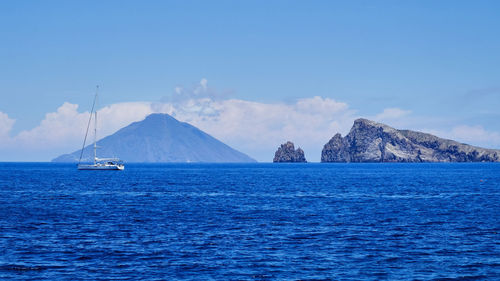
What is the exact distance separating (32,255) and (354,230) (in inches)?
1101

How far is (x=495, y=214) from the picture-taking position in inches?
2495

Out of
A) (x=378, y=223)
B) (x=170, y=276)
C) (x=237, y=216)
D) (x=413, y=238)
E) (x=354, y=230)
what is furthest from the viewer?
(x=237, y=216)

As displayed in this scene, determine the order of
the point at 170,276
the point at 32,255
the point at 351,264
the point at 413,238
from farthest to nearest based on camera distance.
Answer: the point at 413,238 → the point at 32,255 → the point at 351,264 → the point at 170,276

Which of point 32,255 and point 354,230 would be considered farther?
point 354,230

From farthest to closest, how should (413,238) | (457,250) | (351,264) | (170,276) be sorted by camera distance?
(413,238)
(457,250)
(351,264)
(170,276)

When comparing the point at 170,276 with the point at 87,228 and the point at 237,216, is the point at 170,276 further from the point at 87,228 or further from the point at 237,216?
the point at 237,216

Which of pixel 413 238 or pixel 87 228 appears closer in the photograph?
pixel 413 238

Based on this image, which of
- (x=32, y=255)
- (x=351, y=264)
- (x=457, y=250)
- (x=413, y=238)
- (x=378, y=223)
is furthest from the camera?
(x=378, y=223)

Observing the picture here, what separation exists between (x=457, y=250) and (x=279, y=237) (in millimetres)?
14160

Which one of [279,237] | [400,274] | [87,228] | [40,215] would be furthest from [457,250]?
[40,215]

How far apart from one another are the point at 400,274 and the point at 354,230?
17229mm

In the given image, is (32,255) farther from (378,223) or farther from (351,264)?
(378,223)

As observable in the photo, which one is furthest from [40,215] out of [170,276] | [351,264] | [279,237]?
[351,264]

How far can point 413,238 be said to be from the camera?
148 feet
